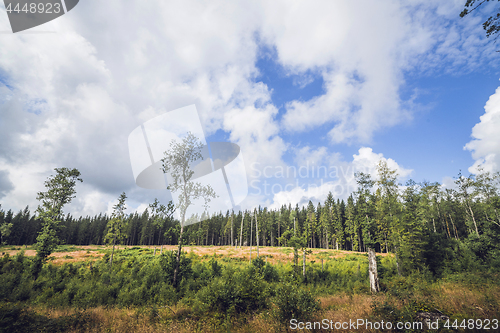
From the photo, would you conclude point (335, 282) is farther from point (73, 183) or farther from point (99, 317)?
point (73, 183)

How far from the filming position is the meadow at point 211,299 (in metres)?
8.98

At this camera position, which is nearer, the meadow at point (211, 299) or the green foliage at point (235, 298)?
the meadow at point (211, 299)

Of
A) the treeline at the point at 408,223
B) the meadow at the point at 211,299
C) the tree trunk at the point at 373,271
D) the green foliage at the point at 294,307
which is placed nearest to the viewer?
the meadow at the point at 211,299

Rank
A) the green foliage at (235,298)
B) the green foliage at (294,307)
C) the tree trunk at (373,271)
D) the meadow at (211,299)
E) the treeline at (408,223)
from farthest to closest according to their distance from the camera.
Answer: the treeline at (408,223)
the tree trunk at (373,271)
the green foliage at (235,298)
the green foliage at (294,307)
the meadow at (211,299)

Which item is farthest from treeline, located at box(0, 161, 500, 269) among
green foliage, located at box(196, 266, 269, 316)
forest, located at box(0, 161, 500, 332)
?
green foliage, located at box(196, 266, 269, 316)

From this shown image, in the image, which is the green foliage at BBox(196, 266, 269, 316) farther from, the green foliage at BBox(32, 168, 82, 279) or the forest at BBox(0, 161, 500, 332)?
the green foliage at BBox(32, 168, 82, 279)

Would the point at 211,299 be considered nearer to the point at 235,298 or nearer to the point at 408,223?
the point at 235,298

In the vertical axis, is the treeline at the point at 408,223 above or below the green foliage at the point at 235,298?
above

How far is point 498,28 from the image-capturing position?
25.7 ft

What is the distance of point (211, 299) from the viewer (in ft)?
40.7

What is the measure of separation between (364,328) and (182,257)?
51.2 ft

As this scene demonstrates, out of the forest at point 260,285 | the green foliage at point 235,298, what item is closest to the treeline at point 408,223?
the forest at point 260,285

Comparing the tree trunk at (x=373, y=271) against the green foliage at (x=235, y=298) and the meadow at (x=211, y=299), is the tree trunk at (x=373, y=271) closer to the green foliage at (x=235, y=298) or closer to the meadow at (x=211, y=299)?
the meadow at (x=211, y=299)

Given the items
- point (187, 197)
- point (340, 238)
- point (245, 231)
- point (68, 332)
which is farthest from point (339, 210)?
point (68, 332)
